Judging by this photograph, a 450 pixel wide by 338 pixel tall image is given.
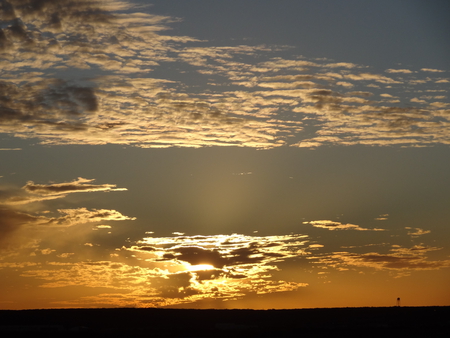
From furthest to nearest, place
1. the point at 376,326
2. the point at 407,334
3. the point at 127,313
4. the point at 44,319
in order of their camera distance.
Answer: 1. the point at 127,313
2. the point at 44,319
3. the point at 376,326
4. the point at 407,334

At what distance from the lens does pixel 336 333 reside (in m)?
95.6

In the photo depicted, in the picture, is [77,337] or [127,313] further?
[127,313]

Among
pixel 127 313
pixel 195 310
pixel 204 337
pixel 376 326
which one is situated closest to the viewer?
pixel 204 337

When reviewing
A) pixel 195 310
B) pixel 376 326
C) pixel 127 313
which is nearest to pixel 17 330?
pixel 127 313

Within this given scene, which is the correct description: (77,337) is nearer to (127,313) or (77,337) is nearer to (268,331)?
(268,331)

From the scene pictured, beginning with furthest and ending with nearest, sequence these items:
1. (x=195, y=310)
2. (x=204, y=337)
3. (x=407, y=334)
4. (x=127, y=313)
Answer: (x=195, y=310) < (x=127, y=313) < (x=407, y=334) < (x=204, y=337)

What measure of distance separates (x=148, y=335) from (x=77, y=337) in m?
12.7

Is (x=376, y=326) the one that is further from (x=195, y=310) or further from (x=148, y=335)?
(x=195, y=310)

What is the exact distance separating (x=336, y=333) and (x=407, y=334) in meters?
12.7

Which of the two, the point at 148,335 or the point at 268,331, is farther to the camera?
the point at 268,331

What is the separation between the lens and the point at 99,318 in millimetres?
141000

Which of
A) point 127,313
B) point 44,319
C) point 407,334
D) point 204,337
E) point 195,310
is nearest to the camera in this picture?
point 204,337

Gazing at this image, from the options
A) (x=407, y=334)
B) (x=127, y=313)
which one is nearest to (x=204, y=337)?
(x=407, y=334)

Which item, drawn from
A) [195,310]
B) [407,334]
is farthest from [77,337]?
[195,310]
